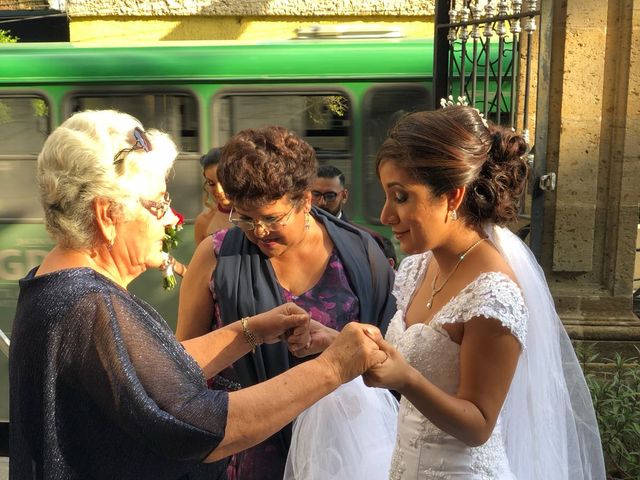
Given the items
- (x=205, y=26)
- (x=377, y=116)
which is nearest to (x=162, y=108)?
(x=377, y=116)

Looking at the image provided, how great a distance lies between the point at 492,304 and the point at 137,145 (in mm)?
1018

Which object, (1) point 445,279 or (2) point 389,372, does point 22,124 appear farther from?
(2) point 389,372

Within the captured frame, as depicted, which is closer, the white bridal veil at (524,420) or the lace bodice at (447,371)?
the lace bodice at (447,371)

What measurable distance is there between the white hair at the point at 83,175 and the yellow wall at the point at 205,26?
34.0 ft

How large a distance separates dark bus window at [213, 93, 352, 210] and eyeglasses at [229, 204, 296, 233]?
3.59 metres

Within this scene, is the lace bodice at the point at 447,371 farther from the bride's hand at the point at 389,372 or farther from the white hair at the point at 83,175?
the white hair at the point at 83,175

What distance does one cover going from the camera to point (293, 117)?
21.3 feet

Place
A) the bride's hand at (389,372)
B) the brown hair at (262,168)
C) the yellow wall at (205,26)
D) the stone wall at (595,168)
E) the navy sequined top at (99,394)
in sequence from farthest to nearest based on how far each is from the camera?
the yellow wall at (205,26) < the stone wall at (595,168) < the brown hair at (262,168) < the bride's hand at (389,372) < the navy sequined top at (99,394)

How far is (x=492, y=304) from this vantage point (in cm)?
217

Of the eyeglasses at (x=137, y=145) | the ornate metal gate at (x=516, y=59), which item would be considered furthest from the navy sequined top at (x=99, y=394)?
the ornate metal gate at (x=516, y=59)

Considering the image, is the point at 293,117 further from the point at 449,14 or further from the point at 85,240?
the point at 85,240

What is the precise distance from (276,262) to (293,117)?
11.9ft

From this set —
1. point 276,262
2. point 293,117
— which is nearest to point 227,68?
point 293,117

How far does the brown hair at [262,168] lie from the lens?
9.32 feet
